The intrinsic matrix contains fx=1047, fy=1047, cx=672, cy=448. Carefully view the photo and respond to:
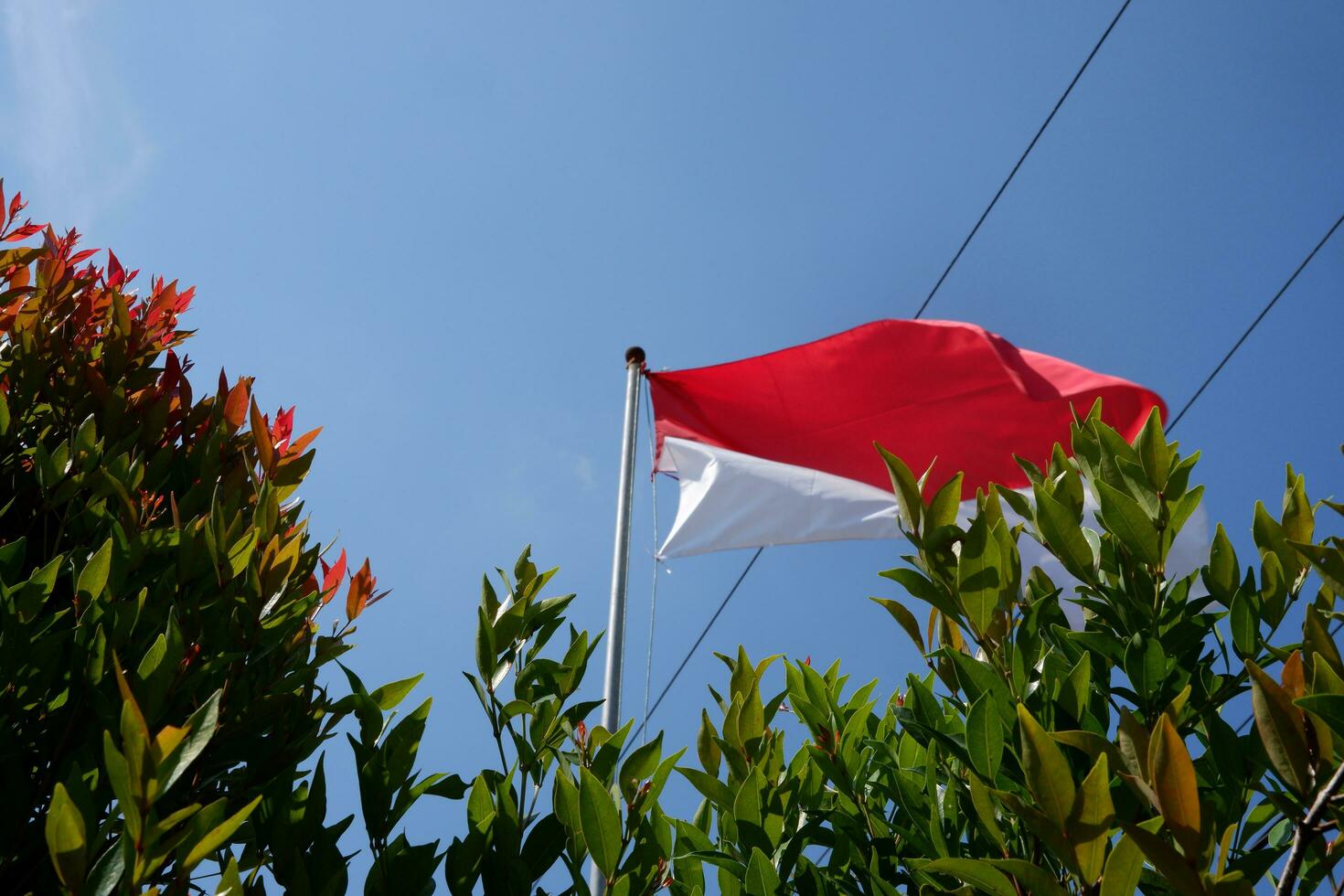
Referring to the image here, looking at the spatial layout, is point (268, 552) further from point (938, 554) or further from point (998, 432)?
point (998, 432)

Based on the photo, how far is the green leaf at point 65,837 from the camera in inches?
31.8

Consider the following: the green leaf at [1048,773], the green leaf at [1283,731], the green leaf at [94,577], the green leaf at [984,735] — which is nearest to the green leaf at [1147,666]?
the green leaf at [984,735]

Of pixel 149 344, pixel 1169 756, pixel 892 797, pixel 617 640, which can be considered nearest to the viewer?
pixel 1169 756

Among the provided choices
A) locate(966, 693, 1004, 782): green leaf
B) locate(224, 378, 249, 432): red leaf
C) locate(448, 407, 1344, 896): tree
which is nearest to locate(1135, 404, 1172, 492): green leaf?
locate(448, 407, 1344, 896): tree

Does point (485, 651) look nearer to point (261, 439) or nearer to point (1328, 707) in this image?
point (261, 439)

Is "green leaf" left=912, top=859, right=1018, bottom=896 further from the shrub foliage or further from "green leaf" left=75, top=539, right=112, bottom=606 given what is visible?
"green leaf" left=75, top=539, right=112, bottom=606

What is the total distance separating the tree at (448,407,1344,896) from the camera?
107cm

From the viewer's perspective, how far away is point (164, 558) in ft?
5.12

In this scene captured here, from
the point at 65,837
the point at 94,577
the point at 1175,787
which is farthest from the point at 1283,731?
the point at 94,577

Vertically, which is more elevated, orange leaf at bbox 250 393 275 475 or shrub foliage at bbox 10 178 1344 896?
orange leaf at bbox 250 393 275 475

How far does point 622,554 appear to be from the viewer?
190 inches

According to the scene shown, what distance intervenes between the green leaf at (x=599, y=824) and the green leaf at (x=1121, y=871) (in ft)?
1.82

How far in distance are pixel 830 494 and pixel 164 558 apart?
4457 millimetres

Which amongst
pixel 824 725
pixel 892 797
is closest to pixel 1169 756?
pixel 892 797
